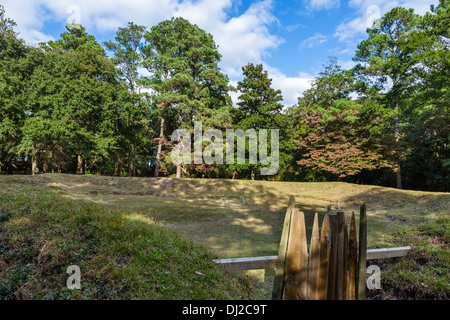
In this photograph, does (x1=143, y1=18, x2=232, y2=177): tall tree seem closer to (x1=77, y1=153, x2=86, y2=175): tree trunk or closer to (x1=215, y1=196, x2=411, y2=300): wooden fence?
(x1=77, y1=153, x2=86, y2=175): tree trunk

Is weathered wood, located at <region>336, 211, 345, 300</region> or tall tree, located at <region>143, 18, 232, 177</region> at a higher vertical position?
tall tree, located at <region>143, 18, 232, 177</region>

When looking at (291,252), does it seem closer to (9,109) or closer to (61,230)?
(61,230)

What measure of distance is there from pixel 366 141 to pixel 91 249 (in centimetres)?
1966

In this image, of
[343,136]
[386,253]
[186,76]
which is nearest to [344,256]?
[386,253]

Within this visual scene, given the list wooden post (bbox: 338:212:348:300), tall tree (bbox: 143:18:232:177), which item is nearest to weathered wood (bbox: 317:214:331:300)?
wooden post (bbox: 338:212:348:300)

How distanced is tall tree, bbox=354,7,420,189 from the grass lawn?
710 cm

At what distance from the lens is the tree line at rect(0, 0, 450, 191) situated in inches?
621

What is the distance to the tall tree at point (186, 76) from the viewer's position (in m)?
20.5

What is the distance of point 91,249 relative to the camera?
113 inches

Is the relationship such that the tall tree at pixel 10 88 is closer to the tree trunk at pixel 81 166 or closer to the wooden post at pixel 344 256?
the tree trunk at pixel 81 166

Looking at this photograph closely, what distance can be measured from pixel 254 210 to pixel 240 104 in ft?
46.5

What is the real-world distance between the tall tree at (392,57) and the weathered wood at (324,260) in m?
18.0

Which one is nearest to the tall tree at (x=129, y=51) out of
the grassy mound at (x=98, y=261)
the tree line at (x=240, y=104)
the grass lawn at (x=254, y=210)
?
the tree line at (x=240, y=104)

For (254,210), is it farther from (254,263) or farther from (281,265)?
(281,265)
